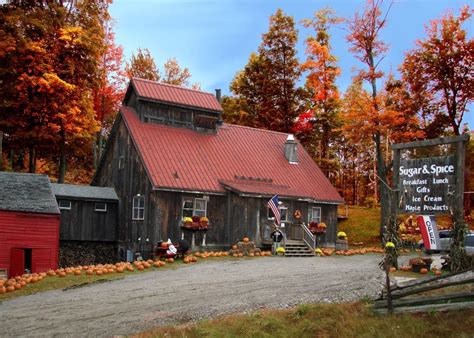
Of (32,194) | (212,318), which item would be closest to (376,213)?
(32,194)

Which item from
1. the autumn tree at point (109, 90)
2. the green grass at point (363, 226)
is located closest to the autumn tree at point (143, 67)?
the autumn tree at point (109, 90)

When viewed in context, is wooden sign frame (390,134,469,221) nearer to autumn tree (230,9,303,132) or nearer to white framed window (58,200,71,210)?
white framed window (58,200,71,210)

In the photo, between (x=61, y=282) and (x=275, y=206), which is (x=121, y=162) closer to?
(x=275, y=206)

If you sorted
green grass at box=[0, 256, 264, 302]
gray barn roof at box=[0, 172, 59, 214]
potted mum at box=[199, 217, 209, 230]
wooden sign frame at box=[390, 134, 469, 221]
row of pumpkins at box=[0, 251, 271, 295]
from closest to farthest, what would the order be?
wooden sign frame at box=[390, 134, 469, 221] → green grass at box=[0, 256, 264, 302] → row of pumpkins at box=[0, 251, 271, 295] → gray barn roof at box=[0, 172, 59, 214] → potted mum at box=[199, 217, 209, 230]

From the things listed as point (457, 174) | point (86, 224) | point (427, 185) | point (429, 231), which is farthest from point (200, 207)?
point (457, 174)

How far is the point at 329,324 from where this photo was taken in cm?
984

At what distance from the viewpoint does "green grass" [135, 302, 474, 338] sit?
29.6ft

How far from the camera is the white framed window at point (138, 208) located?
26.7m

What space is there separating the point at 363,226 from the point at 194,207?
662 inches

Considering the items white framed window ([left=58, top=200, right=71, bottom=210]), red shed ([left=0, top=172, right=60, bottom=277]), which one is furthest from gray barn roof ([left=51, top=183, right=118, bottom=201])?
red shed ([left=0, top=172, right=60, bottom=277])

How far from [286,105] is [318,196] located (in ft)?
49.2

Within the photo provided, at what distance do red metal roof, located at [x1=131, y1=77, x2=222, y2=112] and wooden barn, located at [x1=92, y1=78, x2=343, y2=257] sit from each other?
0.06 metres

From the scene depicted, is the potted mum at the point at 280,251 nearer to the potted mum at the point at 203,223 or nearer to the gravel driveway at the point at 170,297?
the potted mum at the point at 203,223

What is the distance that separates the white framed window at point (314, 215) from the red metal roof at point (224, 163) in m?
0.73
